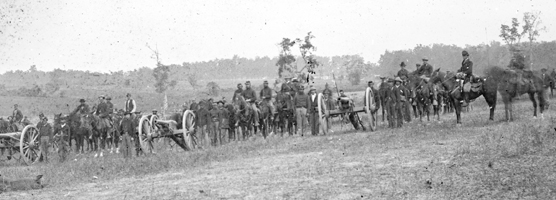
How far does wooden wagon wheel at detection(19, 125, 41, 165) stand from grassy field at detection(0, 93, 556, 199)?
176 inches

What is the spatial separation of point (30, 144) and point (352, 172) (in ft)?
43.7

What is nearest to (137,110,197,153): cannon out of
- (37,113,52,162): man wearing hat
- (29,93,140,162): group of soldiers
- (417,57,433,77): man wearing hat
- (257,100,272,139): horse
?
(29,93,140,162): group of soldiers

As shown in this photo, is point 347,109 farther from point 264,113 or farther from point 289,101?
point 264,113

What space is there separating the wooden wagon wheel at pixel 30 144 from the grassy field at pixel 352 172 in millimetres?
4462

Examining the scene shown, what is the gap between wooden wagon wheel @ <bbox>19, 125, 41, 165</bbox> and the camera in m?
18.6

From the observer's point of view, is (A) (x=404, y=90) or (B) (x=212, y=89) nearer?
(A) (x=404, y=90)

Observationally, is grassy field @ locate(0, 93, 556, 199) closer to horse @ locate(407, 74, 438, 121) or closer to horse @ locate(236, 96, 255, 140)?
horse @ locate(236, 96, 255, 140)

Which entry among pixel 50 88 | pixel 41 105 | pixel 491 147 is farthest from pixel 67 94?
pixel 491 147

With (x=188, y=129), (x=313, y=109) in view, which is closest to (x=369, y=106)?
(x=313, y=109)

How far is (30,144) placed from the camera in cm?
1858

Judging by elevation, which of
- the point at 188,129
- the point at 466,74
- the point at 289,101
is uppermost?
the point at 466,74

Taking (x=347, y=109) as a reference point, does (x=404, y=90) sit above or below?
above

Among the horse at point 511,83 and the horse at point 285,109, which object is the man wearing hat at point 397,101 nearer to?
the horse at point 511,83

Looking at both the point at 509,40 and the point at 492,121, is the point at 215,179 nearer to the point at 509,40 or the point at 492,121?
the point at 492,121
